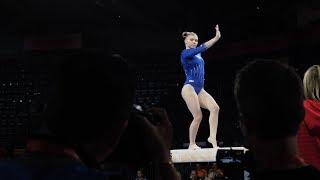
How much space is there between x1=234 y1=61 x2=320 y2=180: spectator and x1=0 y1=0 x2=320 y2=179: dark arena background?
8.96 meters

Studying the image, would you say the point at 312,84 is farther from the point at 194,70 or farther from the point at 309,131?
the point at 194,70

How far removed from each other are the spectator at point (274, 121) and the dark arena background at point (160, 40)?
8955mm

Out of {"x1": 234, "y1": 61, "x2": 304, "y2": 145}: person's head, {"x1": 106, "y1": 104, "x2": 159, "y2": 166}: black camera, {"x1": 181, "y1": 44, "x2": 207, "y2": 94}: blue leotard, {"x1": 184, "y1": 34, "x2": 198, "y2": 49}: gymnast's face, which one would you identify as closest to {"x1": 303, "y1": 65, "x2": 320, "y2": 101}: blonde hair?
{"x1": 234, "y1": 61, "x2": 304, "y2": 145}: person's head

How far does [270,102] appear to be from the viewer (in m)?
1.04

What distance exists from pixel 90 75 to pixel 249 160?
0.45 metres

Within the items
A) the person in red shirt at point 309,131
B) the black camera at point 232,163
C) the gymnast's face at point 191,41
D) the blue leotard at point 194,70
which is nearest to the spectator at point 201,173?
the blue leotard at point 194,70

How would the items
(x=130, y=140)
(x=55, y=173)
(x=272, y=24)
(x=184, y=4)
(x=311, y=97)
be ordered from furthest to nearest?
(x=272, y=24) → (x=184, y=4) → (x=311, y=97) → (x=130, y=140) → (x=55, y=173)

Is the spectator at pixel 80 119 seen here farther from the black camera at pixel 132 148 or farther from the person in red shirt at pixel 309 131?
the person in red shirt at pixel 309 131

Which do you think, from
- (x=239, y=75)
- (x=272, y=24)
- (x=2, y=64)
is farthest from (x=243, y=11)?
(x=239, y=75)

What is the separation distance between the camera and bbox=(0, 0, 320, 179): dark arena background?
10312mm

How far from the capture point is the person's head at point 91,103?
33.5 inches

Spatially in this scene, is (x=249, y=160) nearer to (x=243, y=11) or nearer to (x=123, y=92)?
(x=123, y=92)

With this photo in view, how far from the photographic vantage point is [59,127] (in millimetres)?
849

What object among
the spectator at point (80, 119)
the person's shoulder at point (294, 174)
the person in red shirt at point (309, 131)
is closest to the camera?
the spectator at point (80, 119)
